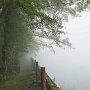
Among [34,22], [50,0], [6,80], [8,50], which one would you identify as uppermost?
[50,0]

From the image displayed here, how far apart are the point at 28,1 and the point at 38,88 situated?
14.9ft

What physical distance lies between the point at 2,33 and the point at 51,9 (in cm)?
482

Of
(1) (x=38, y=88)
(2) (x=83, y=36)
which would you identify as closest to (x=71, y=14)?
(1) (x=38, y=88)

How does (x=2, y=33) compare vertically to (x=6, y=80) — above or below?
above

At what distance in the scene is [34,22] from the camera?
1667 centimetres

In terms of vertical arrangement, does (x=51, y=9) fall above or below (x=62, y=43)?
above

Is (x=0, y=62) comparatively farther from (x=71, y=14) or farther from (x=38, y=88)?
(x=38, y=88)

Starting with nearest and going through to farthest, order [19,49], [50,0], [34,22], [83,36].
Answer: [34,22] < [50,0] < [19,49] < [83,36]

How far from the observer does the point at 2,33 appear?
23.9 meters

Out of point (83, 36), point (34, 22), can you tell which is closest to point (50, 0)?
point (34, 22)

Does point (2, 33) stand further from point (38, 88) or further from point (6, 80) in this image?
point (38, 88)

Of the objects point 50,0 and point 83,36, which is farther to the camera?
point 83,36

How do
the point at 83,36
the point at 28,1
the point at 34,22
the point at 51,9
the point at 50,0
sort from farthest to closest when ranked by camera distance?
the point at 83,36, the point at 51,9, the point at 50,0, the point at 34,22, the point at 28,1

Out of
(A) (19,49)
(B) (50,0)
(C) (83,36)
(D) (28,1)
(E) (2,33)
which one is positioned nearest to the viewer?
(D) (28,1)
